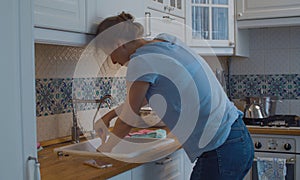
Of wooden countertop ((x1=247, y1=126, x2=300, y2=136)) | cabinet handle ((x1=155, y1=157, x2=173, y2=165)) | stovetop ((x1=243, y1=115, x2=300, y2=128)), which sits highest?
stovetop ((x1=243, y1=115, x2=300, y2=128))

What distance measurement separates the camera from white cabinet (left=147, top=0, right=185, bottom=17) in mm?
2347

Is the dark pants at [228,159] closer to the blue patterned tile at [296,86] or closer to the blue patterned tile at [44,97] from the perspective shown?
the blue patterned tile at [44,97]

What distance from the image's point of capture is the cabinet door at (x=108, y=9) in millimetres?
1840

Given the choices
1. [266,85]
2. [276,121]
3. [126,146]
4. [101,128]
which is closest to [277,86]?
[266,85]

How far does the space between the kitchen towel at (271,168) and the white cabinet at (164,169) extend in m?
0.77

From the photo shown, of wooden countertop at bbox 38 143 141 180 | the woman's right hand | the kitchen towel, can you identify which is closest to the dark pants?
wooden countertop at bbox 38 143 141 180

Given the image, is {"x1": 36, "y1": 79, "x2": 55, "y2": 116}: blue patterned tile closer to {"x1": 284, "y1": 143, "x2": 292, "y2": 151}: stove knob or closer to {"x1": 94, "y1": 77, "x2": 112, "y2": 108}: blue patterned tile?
{"x1": 94, "y1": 77, "x2": 112, "y2": 108}: blue patterned tile

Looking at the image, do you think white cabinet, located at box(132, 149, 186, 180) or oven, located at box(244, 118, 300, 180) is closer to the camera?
white cabinet, located at box(132, 149, 186, 180)

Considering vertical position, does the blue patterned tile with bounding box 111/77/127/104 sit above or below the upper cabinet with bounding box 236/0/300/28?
below

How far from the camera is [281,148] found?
277cm

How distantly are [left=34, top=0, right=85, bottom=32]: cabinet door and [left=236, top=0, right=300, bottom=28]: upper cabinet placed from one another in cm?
169

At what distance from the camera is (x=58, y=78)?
2.11 m

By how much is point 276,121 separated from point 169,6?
1164mm

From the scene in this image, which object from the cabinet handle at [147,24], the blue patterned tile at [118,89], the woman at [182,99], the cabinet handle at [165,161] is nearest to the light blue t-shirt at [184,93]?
the woman at [182,99]
